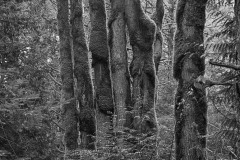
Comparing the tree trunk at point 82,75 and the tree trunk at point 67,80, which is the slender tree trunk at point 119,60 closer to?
the tree trunk at point 82,75

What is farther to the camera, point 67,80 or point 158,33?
point 158,33

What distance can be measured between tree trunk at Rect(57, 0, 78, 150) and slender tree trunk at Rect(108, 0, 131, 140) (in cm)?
179

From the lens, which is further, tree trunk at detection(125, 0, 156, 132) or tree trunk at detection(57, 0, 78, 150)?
tree trunk at detection(125, 0, 156, 132)

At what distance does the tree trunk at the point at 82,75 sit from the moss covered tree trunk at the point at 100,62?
1.00ft

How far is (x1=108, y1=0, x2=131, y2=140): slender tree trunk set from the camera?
50.5 ft

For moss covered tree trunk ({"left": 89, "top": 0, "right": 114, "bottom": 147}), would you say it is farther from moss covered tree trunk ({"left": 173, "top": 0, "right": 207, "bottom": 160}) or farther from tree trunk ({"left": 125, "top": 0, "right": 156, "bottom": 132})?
moss covered tree trunk ({"left": 173, "top": 0, "right": 207, "bottom": 160})

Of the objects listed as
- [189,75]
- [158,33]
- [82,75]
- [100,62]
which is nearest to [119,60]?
[100,62]

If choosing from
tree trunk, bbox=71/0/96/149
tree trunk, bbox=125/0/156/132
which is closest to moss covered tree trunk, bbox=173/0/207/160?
tree trunk, bbox=125/0/156/132

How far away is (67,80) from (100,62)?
1.66 m

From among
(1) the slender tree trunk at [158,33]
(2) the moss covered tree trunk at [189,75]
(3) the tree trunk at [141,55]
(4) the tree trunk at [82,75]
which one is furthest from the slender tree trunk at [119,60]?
(2) the moss covered tree trunk at [189,75]

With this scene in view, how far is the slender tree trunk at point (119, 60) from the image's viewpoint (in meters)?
15.4

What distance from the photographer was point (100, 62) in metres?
16.0

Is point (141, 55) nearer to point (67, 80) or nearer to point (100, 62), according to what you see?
point (100, 62)

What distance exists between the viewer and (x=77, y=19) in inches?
628
